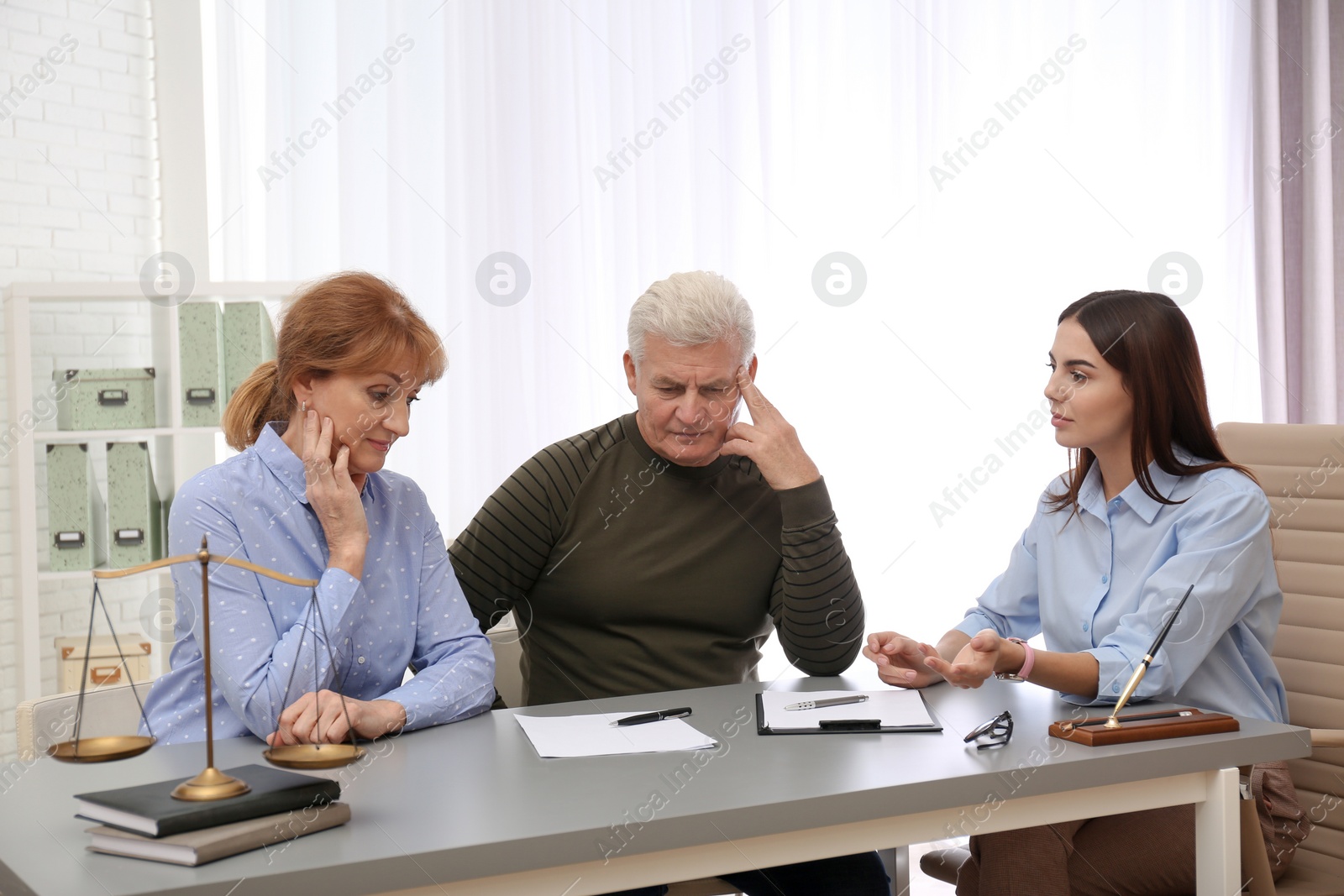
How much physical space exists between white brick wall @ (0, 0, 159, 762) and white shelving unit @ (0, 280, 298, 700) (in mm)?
398

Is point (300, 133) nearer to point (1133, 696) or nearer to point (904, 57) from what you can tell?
point (904, 57)

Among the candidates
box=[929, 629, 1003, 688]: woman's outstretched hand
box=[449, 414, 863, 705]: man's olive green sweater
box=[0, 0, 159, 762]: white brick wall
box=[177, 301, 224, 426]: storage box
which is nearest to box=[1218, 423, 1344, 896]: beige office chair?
box=[929, 629, 1003, 688]: woman's outstretched hand

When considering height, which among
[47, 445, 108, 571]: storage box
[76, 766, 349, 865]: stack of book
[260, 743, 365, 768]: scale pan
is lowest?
[76, 766, 349, 865]: stack of book

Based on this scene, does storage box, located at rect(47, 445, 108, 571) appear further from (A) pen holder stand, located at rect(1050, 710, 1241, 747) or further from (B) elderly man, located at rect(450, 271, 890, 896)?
(A) pen holder stand, located at rect(1050, 710, 1241, 747)

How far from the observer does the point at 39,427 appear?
128 inches

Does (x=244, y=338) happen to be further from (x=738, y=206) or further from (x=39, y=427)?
(x=738, y=206)

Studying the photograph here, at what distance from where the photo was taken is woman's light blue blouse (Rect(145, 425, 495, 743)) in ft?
4.62

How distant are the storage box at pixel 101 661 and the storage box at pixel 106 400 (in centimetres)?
62

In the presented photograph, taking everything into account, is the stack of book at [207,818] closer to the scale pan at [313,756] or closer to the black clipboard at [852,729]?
the scale pan at [313,756]

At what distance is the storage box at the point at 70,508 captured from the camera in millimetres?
3182

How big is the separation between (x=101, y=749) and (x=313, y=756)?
20 cm

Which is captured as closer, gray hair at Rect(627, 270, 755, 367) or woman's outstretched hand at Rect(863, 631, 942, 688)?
woman's outstretched hand at Rect(863, 631, 942, 688)

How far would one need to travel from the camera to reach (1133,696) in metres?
1.63

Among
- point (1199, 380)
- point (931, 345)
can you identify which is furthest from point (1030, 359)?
point (1199, 380)
